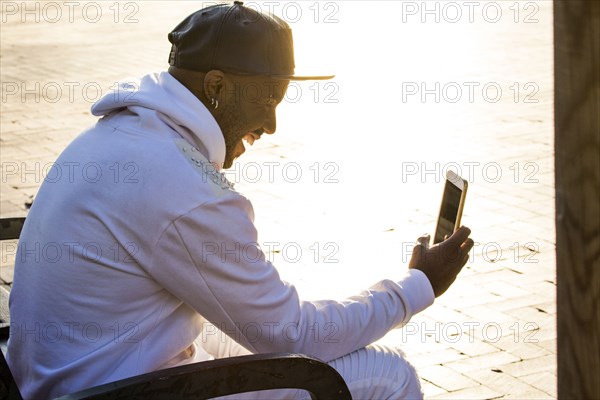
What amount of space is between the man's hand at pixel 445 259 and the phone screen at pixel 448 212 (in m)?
0.14

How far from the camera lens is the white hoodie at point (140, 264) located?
2600 mm

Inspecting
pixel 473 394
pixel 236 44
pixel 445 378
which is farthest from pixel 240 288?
pixel 445 378

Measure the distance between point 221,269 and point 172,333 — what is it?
26cm

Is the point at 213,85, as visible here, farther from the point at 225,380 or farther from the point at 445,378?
the point at 445,378

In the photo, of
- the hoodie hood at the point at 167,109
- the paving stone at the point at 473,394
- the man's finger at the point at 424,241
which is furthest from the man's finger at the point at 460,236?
the paving stone at the point at 473,394

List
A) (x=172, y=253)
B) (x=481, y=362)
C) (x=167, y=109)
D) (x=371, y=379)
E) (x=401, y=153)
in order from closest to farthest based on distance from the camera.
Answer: (x=172, y=253)
(x=167, y=109)
(x=371, y=379)
(x=481, y=362)
(x=401, y=153)

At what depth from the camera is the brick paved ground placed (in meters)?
4.77

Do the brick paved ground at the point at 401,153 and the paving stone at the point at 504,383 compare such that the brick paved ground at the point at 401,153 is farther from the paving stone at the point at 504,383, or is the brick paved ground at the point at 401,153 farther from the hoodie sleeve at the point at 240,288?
the hoodie sleeve at the point at 240,288

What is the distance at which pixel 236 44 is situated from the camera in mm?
2791

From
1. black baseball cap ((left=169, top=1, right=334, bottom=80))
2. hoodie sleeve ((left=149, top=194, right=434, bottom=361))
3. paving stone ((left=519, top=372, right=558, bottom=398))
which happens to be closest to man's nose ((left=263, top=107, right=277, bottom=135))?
black baseball cap ((left=169, top=1, right=334, bottom=80))

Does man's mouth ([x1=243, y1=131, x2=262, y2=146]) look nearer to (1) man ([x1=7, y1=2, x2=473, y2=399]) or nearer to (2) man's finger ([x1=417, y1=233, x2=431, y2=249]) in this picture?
(1) man ([x1=7, y1=2, x2=473, y2=399])

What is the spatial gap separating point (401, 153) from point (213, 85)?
4.72 metres

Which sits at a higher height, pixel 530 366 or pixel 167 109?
pixel 167 109

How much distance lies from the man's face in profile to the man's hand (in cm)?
55
